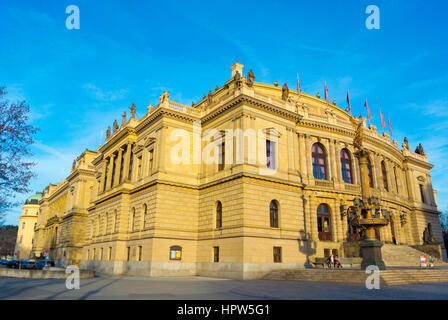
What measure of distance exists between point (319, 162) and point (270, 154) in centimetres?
864

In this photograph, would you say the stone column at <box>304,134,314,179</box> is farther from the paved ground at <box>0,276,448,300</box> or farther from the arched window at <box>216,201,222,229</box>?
the paved ground at <box>0,276,448,300</box>

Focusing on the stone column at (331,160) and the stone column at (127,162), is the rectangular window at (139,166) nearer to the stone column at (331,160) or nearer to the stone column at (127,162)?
the stone column at (127,162)

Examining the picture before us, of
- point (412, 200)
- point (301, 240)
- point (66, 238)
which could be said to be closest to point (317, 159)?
point (301, 240)

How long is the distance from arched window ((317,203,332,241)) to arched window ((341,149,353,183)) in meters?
5.81

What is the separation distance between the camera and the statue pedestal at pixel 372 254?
74.5 ft

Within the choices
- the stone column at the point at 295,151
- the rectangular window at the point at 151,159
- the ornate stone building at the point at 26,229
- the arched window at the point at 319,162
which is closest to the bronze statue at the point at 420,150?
the arched window at the point at 319,162

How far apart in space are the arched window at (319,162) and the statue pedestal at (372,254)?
16599mm

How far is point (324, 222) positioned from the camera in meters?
37.7

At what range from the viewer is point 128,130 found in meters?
41.6

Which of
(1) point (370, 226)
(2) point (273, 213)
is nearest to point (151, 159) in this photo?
(2) point (273, 213)

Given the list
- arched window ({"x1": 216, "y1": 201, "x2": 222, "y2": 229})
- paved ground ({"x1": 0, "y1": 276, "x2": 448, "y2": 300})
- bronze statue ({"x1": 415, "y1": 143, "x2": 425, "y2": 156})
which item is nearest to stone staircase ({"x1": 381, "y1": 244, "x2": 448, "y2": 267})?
paved ground ({"x1": 0, "y1": 276, "x2": 448, "y2": 300})

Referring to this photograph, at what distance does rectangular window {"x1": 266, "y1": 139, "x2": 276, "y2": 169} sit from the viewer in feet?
112
